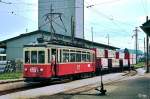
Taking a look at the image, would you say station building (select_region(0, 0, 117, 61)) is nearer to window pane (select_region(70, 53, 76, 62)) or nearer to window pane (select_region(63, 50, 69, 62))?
window pane (select_region(70, 53, 76, 62))

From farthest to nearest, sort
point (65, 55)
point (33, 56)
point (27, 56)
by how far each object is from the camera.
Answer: point (65, 55), point (27, 56), point (33, 56)

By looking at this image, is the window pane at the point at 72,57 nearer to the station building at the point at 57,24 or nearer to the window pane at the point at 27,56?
the window pane at the point at 27,56

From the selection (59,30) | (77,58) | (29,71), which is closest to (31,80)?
(29,71)

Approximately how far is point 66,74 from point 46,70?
3.97 metres

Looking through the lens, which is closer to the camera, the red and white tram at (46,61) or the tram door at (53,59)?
the red and white tram at (46,61)

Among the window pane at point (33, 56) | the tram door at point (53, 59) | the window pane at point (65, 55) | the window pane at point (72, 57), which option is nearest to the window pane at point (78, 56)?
the window pane at point (72, 57)

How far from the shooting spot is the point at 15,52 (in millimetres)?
82188

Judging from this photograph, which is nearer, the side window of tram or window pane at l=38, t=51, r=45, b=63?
window pane at l=38, t=51, r=45, b=63

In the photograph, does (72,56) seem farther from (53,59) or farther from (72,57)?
(53,59)

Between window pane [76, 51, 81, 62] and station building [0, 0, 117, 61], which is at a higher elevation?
station building [0, 0, 117, 61]

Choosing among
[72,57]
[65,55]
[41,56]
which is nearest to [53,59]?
[41,56]

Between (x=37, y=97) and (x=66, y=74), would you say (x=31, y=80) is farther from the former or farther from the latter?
(x=37, y=97)

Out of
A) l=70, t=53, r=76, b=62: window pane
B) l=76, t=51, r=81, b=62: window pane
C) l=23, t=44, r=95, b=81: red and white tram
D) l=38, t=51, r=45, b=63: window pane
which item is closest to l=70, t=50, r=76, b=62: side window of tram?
l=70, t=53, r=76, b=62: window pane

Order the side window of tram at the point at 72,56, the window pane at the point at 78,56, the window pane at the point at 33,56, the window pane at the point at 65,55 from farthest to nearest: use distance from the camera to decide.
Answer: the window pane at the point at 78,56, the side window of tram at the point at 72,56, the window pane at the point at 65,55, the window pane at the point at 33,56
